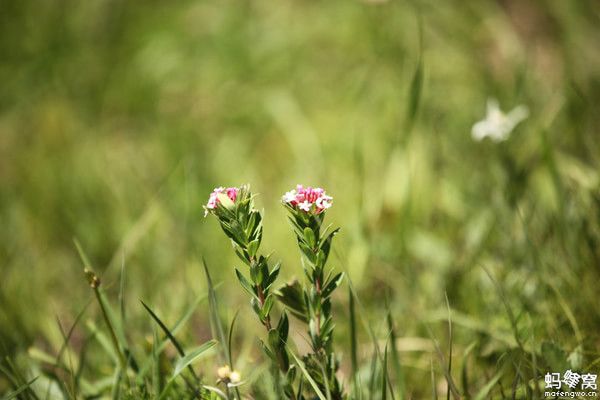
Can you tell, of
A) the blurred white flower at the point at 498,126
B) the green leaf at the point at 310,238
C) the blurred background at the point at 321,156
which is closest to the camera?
the green leaf at the point at 310,238

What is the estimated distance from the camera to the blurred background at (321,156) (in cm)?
153

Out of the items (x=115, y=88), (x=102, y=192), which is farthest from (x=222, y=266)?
(x=115, y=88)

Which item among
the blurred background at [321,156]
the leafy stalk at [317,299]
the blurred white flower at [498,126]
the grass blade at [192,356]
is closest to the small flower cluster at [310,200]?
the leafy stalk at [317,299]

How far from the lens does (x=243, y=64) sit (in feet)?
9.62

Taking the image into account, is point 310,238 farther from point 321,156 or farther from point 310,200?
point 321,156

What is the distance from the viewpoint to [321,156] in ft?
7.84

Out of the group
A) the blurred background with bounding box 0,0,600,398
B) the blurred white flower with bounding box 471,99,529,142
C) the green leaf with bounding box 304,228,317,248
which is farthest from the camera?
the blurred white flower with bounding box 471,99,529,142

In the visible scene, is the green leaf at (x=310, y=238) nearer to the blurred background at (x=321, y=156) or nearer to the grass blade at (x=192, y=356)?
the blurred background at (x=321, y=156)

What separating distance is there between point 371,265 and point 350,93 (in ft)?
3.92

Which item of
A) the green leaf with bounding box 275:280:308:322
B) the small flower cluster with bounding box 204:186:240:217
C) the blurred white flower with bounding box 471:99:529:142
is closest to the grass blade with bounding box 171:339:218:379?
the green leaf with bounding box 275:280:308:322

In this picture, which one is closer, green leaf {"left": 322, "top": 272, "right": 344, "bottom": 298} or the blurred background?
green leaf {"left": 322, "top": 272, "right": 344, "bottom": 298}

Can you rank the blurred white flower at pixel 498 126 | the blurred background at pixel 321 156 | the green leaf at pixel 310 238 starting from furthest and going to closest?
the blurred white flower at pixel 498 126, the blurred background at pixel 321 156, the green leaf at pixel 310 238

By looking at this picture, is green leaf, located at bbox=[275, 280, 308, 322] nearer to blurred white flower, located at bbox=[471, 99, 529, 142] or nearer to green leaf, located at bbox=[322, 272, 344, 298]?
green leaf, located at bbox=[322, 272, 344, 298]

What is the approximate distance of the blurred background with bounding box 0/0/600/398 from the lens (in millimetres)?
1526
